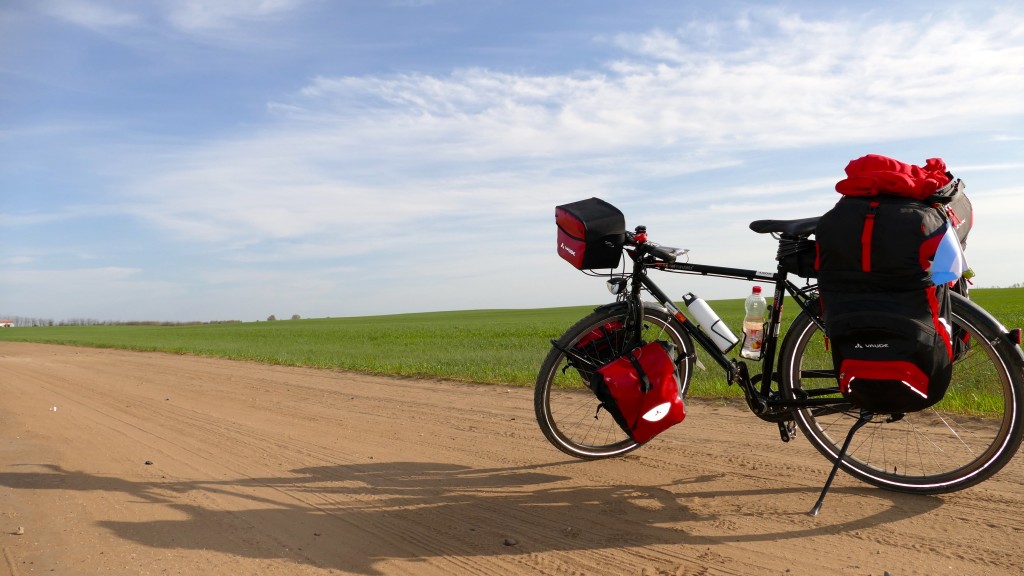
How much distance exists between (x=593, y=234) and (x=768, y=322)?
1228 mm

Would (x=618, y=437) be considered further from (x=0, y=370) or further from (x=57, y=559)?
(x=0, y=370)

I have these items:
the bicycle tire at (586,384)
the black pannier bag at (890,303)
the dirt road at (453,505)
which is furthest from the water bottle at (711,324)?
the black pannier bag at (890,303)

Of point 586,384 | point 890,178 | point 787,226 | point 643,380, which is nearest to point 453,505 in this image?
point 586,384

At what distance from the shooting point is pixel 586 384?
4.84 meters

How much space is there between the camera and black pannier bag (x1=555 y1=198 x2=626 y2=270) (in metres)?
4.75

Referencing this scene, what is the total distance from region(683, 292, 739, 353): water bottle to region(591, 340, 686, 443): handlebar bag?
1.54ft

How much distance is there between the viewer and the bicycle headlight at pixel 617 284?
5004 millimetres

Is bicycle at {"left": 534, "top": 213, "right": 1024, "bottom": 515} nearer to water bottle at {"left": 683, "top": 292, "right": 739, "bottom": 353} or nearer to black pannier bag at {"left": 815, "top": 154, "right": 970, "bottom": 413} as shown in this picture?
water bottle at {"left": 683, "top": 292, "right": 739, "bottom": 353}

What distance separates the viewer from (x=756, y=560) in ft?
10.7

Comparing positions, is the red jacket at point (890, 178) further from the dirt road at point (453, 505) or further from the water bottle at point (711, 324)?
the dirt road at point (453, 505)

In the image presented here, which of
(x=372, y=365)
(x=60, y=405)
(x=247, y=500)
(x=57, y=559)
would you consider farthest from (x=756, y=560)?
(x=372, y=365)

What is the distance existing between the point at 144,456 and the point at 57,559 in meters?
2.09

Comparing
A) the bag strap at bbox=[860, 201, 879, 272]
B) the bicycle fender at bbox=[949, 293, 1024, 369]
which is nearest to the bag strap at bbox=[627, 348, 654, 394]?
the bag strap at bbox=[860, 201, 879, 272]

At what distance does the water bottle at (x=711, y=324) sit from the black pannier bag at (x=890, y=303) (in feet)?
3.23
